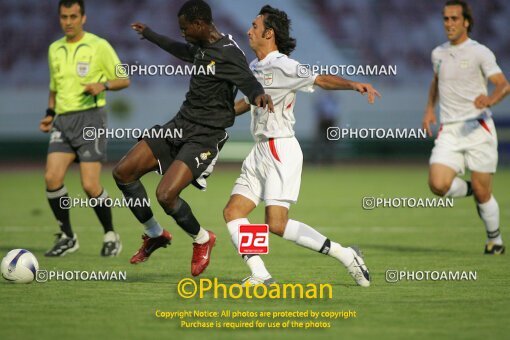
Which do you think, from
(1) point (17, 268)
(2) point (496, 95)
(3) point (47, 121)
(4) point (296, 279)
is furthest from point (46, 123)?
(2) point (496, 95)

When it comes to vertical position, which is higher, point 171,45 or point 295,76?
point 171,45

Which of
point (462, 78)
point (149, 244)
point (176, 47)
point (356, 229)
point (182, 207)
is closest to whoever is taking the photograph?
point (182, 207)

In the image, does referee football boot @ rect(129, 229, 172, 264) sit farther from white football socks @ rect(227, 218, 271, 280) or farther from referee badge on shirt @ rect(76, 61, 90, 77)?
referee badge on shirt @ rect(76, 61, 90, 77)

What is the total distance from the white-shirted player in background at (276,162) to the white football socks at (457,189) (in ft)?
8.78

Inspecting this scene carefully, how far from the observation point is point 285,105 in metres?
8.27

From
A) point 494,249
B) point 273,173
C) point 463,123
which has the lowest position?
point 273,173

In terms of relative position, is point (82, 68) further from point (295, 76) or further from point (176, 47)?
point (295, 76)

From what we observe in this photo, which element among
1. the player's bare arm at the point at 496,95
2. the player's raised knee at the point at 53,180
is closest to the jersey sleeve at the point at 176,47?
the player's raised knee at the point at 53,180

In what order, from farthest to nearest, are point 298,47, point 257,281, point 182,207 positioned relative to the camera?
1. point 298,47
2. point 182,207
3. point 257,281

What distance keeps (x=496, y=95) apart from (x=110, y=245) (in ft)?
14.1

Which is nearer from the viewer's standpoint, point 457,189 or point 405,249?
point 457,189

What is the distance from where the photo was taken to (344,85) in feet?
25.5

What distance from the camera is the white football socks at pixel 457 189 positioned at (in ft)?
34.9

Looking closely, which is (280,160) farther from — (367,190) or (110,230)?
(367,190)
